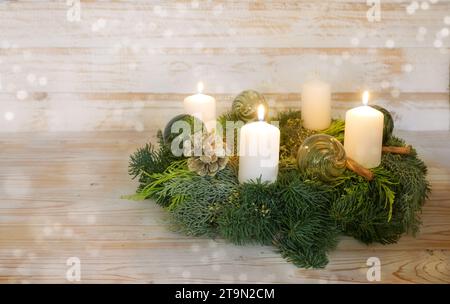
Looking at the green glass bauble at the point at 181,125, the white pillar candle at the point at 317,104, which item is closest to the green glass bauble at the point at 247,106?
the white pillar candle at the point at 317,104

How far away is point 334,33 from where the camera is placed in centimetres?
162

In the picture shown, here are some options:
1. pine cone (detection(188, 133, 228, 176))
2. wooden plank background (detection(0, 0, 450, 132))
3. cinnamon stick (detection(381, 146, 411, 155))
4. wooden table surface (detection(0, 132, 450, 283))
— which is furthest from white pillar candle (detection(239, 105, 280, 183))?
wooden plank background (detection(0, 0, 450, 132))

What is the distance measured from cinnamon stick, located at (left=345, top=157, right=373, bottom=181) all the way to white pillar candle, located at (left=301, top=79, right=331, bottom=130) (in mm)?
298

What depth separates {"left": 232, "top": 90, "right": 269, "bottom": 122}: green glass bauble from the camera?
1.36 metres

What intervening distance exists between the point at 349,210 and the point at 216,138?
281mm

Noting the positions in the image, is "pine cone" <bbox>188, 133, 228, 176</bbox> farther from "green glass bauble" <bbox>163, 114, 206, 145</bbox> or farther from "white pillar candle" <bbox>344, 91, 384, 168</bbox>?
"white pillar candle" <bbox>344, 91, 384, 168</bbox>

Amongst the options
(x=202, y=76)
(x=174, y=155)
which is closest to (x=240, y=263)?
(x=174, y=155)

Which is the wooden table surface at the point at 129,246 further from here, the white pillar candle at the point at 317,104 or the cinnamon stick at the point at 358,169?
the white pillar candle at the point at 317,104

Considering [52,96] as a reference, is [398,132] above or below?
below

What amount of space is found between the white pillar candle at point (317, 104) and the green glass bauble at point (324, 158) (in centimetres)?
30

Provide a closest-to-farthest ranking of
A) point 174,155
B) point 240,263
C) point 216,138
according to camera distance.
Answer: point 240,263, point 216,138, point 174,155

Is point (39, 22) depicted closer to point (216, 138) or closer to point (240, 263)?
point (216, 138)

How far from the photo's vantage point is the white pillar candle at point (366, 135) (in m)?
1.11

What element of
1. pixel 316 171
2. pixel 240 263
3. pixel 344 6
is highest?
pixel 344 6
